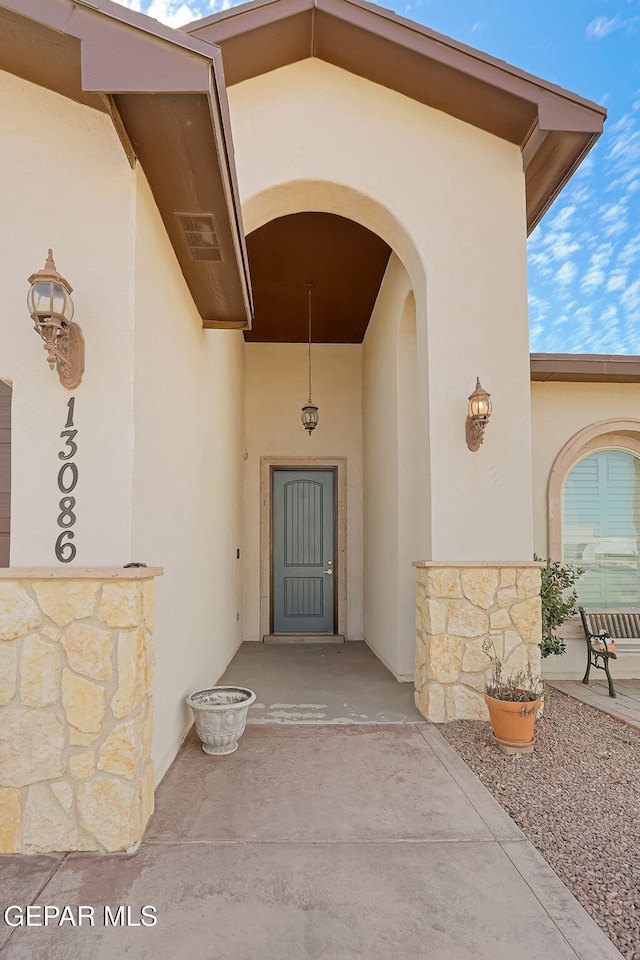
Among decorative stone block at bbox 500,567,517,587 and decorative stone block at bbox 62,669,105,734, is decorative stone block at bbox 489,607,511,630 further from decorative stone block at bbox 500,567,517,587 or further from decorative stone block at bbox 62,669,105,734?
decorative stone block at bbox 62,669,105,734

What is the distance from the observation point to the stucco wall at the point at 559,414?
19.8 ft

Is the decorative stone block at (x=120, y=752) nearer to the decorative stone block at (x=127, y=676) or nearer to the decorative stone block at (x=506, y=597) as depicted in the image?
the decorative stone block at (x=127, y=676)

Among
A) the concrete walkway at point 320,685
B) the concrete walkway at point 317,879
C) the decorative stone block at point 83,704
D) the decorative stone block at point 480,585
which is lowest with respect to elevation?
the concrete walkway at point 320,685

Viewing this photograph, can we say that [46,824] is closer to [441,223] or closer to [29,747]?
[29,747]

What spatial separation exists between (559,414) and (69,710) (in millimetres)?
5349

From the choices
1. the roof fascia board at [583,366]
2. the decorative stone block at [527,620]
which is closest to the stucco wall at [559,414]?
the roof fascia board at [583,366]

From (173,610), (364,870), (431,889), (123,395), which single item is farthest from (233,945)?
(123,395)

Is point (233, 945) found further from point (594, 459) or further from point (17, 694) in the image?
point (594, 459)

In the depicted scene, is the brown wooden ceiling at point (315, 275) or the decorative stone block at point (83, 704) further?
the brown wooden ceiling at point (315, 275)

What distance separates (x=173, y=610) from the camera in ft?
11.6

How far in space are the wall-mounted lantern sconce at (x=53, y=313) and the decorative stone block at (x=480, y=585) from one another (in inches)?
117

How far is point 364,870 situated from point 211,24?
5131 millimetres

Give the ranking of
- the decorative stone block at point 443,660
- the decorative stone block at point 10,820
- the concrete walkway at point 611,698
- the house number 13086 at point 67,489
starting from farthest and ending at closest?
the concrete walkway at point 611,698, the decorative stone block at point 443,660, the house number 13086 at point 67,489, the decorative stone block at point 10,820

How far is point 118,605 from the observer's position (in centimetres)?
256
